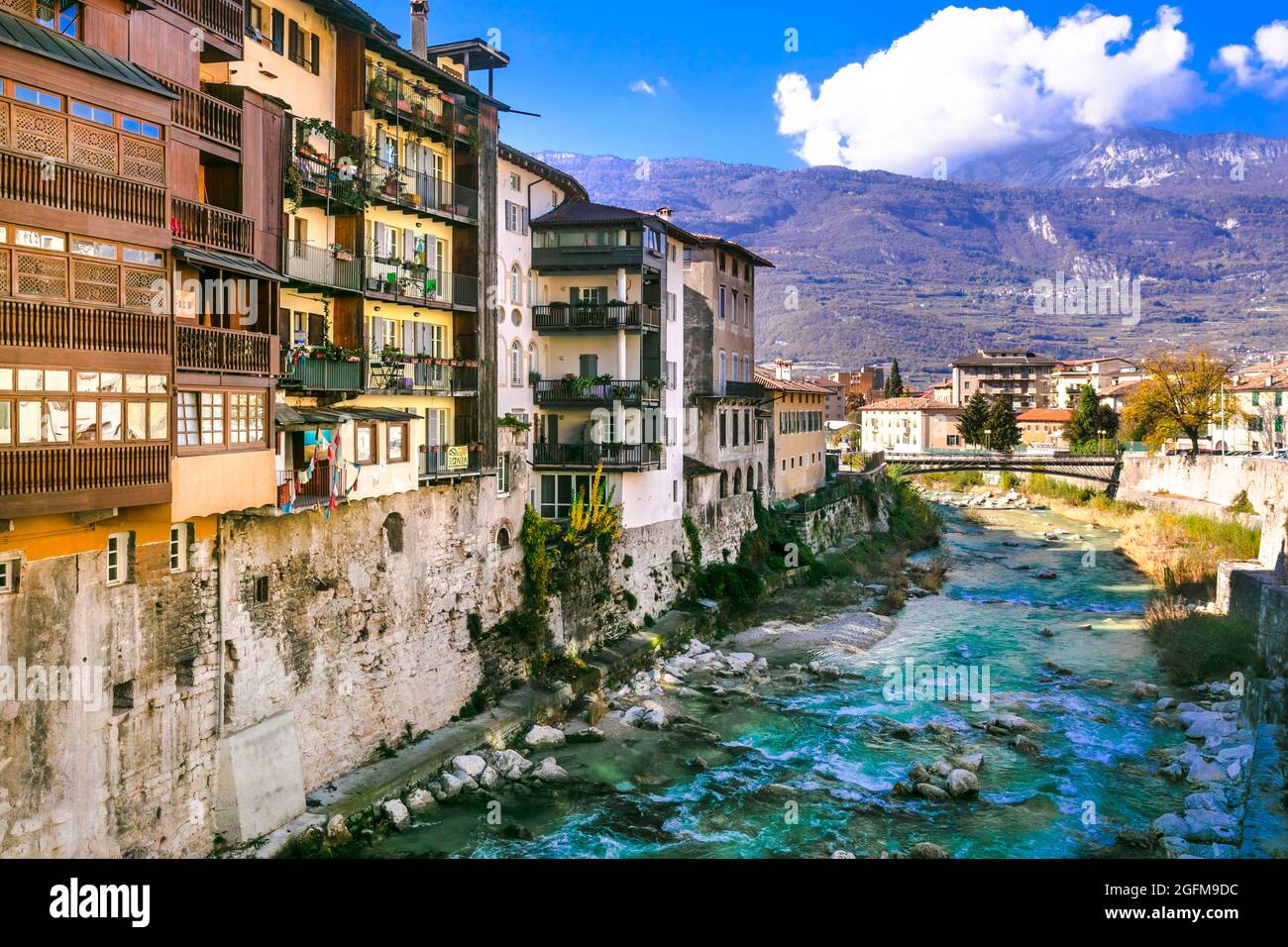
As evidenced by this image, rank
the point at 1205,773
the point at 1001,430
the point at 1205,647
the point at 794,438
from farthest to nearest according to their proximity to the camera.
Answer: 1. the point at 1001,430
2. the point at 794,438
3. the point at 1205,647
4. the point at 1205,773

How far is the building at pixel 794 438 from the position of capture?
5912 centimetres

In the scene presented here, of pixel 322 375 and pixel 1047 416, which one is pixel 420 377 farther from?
pixel 1047 416

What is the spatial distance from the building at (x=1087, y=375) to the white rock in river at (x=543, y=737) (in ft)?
423

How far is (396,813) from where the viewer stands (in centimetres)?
2264

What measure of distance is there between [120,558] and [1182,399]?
85.8 metres

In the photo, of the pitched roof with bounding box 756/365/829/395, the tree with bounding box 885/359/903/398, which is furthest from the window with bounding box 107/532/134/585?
the tree with bounding box 885/359/903/398

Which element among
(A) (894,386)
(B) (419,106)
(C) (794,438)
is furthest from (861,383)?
(B) (419,106)

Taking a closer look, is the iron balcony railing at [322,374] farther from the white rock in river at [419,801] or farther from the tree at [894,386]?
the tree at [894,386]

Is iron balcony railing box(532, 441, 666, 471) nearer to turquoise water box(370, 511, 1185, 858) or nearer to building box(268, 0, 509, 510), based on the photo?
building box(268, 0, 509, 510)

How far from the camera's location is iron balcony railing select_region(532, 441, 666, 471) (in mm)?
36469

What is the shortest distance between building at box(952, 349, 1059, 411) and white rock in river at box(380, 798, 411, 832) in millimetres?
140522
